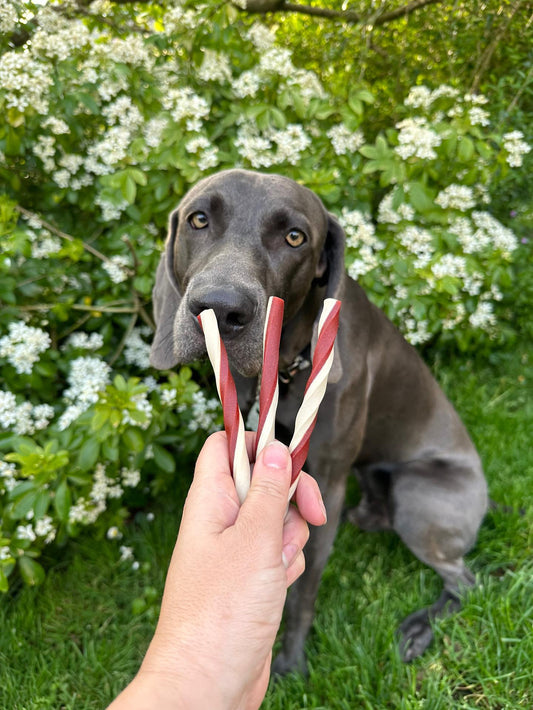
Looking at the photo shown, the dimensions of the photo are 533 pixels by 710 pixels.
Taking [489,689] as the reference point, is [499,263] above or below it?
above

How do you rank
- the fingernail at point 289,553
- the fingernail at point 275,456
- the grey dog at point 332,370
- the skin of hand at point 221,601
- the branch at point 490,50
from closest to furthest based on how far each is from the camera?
the skin of hand at point 221,601
the fingernail at point 275,456
the fingernail at point 289,553
the grey dog at point 332,370
the branch at point 490,50

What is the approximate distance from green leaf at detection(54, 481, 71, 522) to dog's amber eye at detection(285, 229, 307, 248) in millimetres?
1161

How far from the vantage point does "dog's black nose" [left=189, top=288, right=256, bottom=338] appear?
149cm

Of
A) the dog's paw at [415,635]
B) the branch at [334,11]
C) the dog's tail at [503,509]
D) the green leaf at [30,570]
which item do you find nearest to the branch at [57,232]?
the green leaf at [30,570]

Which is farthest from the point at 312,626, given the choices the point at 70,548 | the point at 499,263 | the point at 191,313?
the point at 499,263

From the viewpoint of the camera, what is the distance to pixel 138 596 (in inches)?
95.3

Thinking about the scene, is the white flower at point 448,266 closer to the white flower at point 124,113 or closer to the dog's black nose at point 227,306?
the dog's black nose at point 227,306

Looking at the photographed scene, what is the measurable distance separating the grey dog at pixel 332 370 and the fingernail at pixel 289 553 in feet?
1.93

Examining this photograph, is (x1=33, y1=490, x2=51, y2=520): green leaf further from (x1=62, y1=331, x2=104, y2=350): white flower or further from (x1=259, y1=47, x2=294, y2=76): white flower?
(x1=259, y1=47, x2=294, y2=76): white flower

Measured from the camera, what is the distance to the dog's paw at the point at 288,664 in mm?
2117

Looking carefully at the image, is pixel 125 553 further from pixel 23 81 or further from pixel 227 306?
pixel 23 81

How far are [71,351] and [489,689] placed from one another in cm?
213

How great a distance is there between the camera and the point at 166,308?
82.1 inches

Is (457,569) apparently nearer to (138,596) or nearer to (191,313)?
(138,596)
